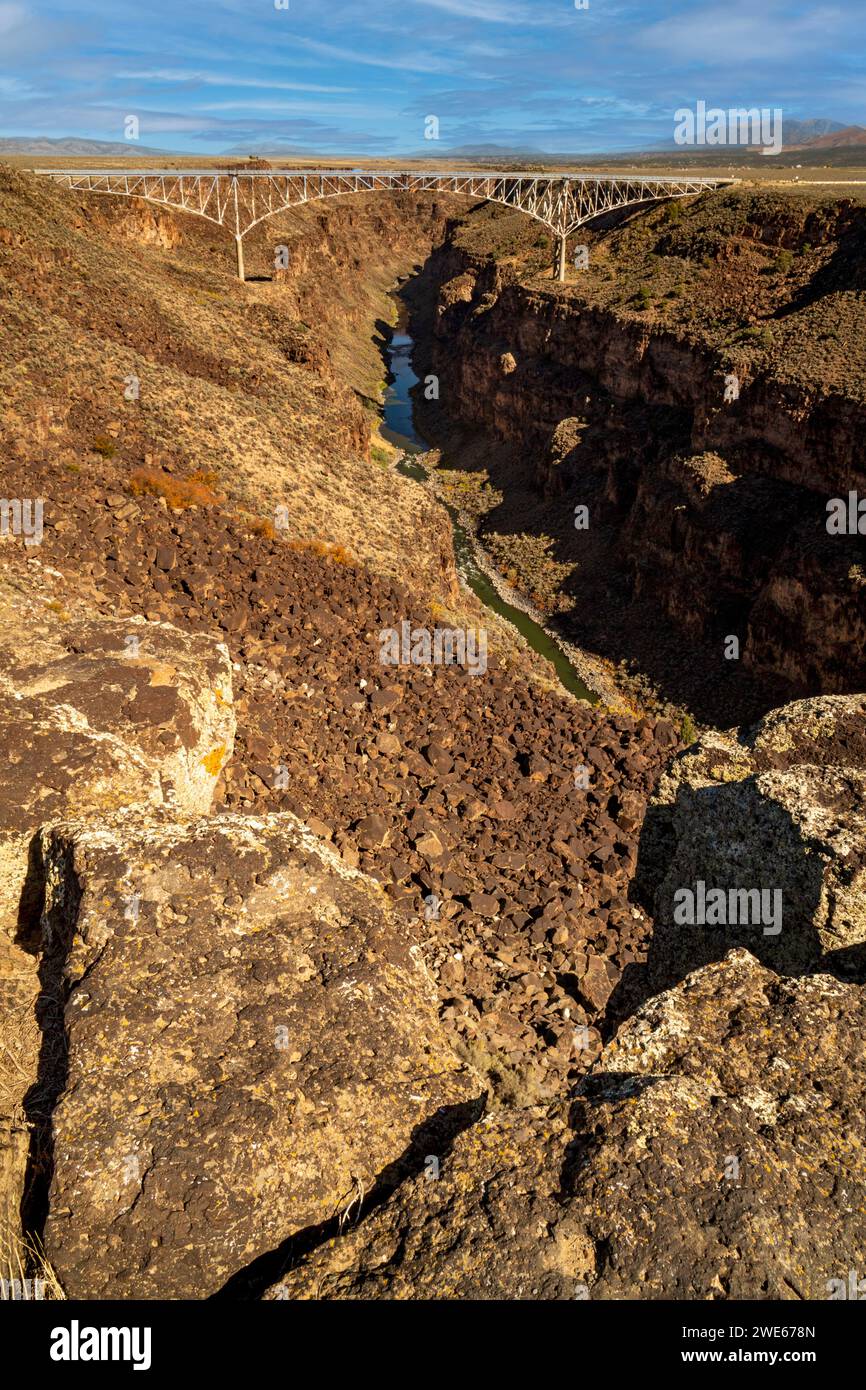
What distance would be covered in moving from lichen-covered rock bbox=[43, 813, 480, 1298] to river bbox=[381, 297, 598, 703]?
27295 mm

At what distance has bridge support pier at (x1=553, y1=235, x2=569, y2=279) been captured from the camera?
2461 inches

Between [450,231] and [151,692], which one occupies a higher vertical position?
[450,231]

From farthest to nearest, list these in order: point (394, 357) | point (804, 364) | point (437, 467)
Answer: point (394, 357), point (437, 467), point (804, 364)

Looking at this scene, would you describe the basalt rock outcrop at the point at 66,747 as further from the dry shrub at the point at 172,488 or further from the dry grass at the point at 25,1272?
the dry shrub at the point at 172,488

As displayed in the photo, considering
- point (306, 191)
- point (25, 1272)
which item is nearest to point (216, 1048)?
point (25, 1272)

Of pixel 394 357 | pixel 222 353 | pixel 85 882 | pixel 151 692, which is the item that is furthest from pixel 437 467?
pixel 85 882

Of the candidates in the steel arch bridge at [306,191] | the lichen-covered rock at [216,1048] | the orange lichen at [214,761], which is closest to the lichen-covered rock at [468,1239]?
the lichen-covered rock at [216,1048]

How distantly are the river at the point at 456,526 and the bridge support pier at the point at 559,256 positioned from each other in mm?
16543

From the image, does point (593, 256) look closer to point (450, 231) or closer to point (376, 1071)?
point (450, 231)

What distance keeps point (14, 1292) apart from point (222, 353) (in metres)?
38.0

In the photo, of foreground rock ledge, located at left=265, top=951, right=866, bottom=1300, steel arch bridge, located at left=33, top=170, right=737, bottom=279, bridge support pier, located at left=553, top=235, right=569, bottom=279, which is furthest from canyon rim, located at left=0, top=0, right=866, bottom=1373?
bridge support pier, located at left=553, top=235, right=569, bottom=279

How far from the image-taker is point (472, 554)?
163ft

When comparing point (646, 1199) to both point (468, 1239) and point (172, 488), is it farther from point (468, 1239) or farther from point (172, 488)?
point (172, 488)
